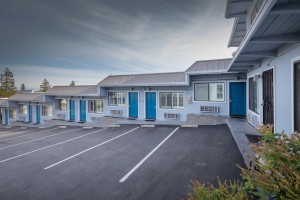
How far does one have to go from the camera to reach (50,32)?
1539cm

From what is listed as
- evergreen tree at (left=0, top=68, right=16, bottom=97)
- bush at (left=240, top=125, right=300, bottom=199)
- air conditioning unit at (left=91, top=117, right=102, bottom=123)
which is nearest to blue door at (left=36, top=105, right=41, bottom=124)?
air conditioning unit at (left=91, top=117, right=102, bottom=123)

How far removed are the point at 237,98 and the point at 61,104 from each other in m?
20.6

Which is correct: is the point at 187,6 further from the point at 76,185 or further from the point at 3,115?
the point at 3,115

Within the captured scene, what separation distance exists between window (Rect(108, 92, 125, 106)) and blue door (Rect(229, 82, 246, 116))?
10.5 metres

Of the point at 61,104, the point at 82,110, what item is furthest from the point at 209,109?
the point at 61,104

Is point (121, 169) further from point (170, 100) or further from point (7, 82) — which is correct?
point (7, 82)

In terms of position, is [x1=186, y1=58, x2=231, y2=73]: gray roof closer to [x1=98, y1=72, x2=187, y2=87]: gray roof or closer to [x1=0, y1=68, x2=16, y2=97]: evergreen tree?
[x1=98, y1=72, x2=187, y2=87]: gray roof

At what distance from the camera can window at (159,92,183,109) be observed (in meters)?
15.1

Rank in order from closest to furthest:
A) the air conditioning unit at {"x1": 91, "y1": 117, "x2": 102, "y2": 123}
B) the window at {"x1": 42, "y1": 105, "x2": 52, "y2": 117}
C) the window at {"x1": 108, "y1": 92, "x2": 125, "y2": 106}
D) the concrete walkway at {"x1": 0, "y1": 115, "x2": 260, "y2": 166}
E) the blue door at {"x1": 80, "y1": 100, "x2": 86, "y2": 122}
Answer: the concrete walkway at {"x1": 0, "y1": 115, "x2": 260, "y2": 166} < the window at {"x1": 108, "y1": 92, "x2": 125, "y2": 106} < the air conditioning unit at {"x1": 91, "y1": 117, "x2": 102, "y2": 123} < the blue door at {"x1": 80, "y1": 100, "x2": 86, "y2": 122} < the window at {"x1": 42, "y1": 105, "x2": 52, "y2": 117}

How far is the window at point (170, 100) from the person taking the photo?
15141 millimetres

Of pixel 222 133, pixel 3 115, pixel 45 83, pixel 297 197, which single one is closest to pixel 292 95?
pixel 297 197

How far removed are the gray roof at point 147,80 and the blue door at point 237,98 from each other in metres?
3.77

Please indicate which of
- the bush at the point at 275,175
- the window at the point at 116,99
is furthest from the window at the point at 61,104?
the bush at the point at 275,175

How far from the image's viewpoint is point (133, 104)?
1711 cm
